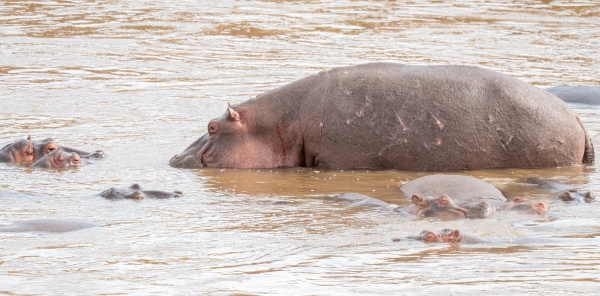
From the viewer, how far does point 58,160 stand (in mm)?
9352

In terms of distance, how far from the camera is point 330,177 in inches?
354

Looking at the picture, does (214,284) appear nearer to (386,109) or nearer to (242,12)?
(386,109)

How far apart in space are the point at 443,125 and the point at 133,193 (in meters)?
2.53

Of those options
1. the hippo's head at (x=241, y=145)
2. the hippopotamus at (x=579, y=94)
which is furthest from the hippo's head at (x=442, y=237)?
the hippopotamus at (x=579, y=94)

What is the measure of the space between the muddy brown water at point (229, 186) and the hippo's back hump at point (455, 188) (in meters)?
0.21

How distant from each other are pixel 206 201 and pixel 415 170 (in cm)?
195

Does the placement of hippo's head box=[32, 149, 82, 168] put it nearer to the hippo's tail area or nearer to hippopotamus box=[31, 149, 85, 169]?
hippopotamus box=[31, 149, 85, 169]

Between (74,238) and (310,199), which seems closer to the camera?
(74,238)

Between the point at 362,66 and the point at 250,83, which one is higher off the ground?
the point at 362,66

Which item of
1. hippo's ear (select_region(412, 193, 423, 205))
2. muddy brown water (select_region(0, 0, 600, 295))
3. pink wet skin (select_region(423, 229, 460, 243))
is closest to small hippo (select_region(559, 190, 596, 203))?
muddy brown water (select_region(0, 0, 600, 295))

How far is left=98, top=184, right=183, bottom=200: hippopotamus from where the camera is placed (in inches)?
309

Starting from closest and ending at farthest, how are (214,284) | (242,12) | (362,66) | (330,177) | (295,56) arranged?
(214,284), (330,177), (362,66), (295,56), (242,12)

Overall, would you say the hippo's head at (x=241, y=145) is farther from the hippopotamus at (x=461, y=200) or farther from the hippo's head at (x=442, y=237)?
the hippo's head at (x=442, y=237)

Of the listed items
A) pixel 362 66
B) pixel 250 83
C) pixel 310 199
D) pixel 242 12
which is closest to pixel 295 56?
pixel 250 83
